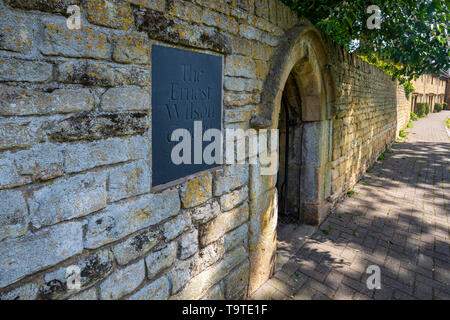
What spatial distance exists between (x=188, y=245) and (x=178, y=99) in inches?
37.7

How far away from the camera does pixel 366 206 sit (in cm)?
495

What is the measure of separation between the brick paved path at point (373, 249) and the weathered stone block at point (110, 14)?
2.50m

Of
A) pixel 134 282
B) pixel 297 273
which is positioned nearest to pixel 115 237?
pixel 134 282

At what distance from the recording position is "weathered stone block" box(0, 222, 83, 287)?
105 centimetres

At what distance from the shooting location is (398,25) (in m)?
3.91

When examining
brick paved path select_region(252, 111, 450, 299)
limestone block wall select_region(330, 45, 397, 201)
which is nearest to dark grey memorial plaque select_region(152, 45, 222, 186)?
brick paved path select_region(252, 111, 450, 299)

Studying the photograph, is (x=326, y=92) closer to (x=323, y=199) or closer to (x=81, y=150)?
(x=323, y=199)

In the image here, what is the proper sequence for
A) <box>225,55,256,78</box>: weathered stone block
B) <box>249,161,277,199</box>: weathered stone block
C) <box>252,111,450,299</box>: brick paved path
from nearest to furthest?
<box>225,55,256,78</box>: weathered stone block, <box>249,161,277,199</box>: weathered stone block, <box>252,111,450,299</box>: brick paved path

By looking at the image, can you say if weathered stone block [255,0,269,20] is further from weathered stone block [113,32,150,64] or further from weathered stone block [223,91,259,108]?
weathered stone block [113,32,150,64]

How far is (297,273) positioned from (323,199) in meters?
1.55

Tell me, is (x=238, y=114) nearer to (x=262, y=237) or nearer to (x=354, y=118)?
(x=262, y=237)

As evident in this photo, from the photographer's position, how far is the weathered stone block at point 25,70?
39.5 inches

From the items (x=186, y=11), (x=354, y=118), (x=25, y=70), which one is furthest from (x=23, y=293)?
(x=354, y=118)

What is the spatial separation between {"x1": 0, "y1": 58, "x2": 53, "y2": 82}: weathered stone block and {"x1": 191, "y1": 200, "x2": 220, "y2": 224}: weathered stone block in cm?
116
